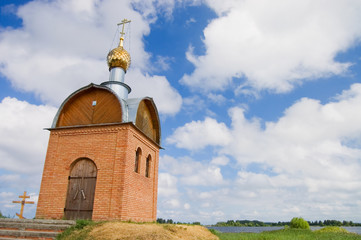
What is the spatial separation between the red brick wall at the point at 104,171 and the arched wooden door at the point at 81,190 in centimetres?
22

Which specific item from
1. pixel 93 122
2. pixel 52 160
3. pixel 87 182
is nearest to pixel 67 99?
pixel 93 122

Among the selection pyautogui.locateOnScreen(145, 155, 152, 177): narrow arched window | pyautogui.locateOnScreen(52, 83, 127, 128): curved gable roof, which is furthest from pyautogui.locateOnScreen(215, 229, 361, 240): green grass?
pyautogui.locateOnScreen(52, 83, 127, 128): curved gable roof

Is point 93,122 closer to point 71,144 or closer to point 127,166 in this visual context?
point 71,144

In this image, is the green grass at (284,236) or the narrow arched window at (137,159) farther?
the narrow arched window at (137,159)

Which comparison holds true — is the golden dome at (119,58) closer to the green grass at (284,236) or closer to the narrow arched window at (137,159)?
the narrow arched window at (137,159)

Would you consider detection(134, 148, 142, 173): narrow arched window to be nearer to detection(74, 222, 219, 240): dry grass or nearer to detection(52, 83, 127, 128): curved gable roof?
detection(52, 83, 127, 128): curved gable roof

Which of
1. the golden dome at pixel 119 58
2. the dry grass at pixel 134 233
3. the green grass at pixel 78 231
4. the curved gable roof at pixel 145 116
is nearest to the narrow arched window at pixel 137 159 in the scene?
the curved gable roof at pixel 145 116

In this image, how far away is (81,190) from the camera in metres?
11.3

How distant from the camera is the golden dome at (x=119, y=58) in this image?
14336mm

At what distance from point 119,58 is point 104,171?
6.11 m

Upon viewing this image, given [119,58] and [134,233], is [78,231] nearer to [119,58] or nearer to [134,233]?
[134,233]

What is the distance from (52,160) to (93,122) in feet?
7.80

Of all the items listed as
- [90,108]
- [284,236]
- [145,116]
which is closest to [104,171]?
[90,108]

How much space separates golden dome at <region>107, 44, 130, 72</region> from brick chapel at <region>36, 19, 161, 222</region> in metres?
1.52
